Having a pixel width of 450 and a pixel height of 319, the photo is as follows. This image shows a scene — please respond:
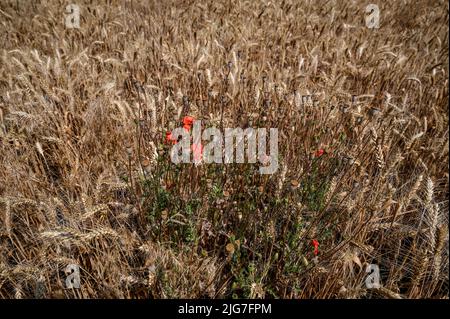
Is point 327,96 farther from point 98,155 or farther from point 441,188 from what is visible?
point 98,155

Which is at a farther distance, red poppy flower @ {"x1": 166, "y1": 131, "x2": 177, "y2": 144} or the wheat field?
red poppy flower @ {"x1": 166, "y1": 131, "x2": 177, "y2": 144}

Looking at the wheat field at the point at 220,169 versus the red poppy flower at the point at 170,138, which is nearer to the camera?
the wheat field at the point at 220,169

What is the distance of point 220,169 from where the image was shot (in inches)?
67.2

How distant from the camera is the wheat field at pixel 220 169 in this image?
141 cm

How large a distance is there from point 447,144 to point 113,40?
105 inches

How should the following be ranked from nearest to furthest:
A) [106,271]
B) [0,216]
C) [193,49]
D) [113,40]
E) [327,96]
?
[106,271], [0,216], [327,96], [193,49], [113,40]

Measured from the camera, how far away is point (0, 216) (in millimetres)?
1555

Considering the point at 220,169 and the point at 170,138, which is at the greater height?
the point at 170,138

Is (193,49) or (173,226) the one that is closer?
(173,226)

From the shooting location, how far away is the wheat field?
141 centimetres

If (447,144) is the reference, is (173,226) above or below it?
below
